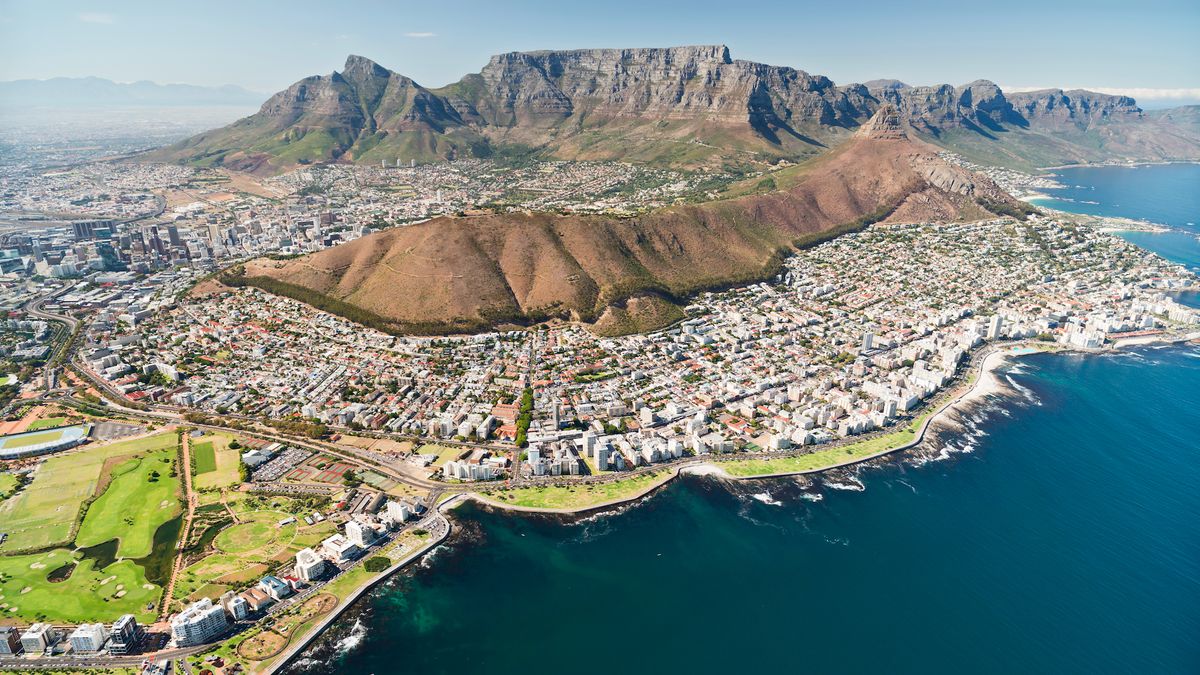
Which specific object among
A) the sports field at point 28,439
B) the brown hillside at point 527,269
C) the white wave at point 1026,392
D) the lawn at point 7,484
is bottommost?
the lawn at point 7,484

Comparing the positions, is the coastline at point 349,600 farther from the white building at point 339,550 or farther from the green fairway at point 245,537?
the green fairway at point 245,537

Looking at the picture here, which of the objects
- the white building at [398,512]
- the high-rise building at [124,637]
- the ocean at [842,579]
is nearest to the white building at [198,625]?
the high-rise building at [124,637]

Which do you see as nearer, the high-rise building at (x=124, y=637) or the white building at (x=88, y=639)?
the high-rise building at (x=124, y=637)

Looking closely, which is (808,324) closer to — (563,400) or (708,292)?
(708,292)

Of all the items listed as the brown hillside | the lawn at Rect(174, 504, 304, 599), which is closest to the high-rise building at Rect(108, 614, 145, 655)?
the lawn at Rect(174, 504, 304, 599)

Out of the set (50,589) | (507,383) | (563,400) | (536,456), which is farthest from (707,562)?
(50,589)

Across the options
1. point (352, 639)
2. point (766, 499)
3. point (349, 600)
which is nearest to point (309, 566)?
point (349, 600)
